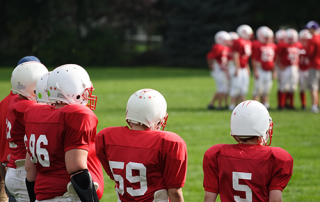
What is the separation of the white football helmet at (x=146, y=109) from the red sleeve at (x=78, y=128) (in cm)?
31

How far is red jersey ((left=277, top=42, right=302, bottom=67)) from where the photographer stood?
1273cm

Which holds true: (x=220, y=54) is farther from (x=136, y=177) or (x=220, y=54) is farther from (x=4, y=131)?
(x=136, y=177)

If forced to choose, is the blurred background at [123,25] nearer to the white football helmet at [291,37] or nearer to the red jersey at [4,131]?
the white football helmet at [291,37]

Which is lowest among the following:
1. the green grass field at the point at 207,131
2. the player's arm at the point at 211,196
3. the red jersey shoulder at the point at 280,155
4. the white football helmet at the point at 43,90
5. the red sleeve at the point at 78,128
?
the green grass field at the point at 207,131

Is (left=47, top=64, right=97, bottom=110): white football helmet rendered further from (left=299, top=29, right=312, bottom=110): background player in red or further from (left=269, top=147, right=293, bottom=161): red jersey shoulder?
(left=299, top=29, right=312, bottom=110): background player in red

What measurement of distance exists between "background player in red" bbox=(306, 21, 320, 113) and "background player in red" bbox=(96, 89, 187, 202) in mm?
10124

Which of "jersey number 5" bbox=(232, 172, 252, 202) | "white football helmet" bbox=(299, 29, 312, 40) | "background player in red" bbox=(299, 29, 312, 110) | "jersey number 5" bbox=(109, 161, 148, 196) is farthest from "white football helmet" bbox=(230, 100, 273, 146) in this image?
"background player in red" bbox=(299, 29, 312, 110)

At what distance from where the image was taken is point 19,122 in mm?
3684

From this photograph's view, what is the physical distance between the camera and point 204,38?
108 feet

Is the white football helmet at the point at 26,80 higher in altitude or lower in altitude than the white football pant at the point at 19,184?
higher

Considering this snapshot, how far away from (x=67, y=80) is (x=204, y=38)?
30479mm

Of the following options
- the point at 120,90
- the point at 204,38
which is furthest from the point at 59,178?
the point at 204,38

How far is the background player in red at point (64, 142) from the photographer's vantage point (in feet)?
9.48

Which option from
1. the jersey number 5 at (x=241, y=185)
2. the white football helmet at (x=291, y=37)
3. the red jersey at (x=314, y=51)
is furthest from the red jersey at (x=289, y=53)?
the jersey number 5 at (x=241, y=185)
